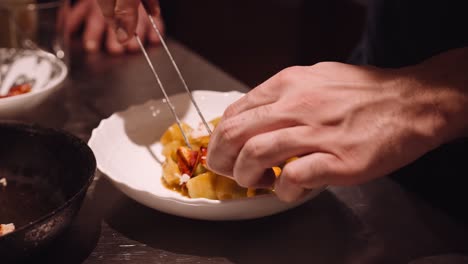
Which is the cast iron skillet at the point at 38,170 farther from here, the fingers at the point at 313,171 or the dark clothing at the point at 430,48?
the dark clothing at the point at 430,48

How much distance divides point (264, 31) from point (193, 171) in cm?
283

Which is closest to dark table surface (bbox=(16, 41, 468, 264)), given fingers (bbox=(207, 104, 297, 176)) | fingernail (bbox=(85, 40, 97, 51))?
fingers (bbox=(207, 104, 297, 176))

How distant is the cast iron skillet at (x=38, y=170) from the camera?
→ 992mm

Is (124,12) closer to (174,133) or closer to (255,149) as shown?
(174,133)

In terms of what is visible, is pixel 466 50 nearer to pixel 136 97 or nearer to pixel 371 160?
pixel 371 160

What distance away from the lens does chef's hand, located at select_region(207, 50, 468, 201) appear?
2.65ft

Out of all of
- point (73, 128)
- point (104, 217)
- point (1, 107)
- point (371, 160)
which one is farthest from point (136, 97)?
point (371, 160)

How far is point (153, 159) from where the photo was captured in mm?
1228

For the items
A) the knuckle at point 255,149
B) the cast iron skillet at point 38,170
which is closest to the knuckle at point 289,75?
the knuckle at point 255,149

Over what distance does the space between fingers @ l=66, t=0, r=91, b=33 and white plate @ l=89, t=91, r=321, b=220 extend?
0.93 meters

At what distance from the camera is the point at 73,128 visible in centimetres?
144

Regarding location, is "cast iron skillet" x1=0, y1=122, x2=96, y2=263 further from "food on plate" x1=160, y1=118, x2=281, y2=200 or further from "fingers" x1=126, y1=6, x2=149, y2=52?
"fingers" x1=126, y1=6, x2=149, y2=52

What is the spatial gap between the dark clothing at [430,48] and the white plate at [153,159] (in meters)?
0.47

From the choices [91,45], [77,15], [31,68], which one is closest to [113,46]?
[91,45]
